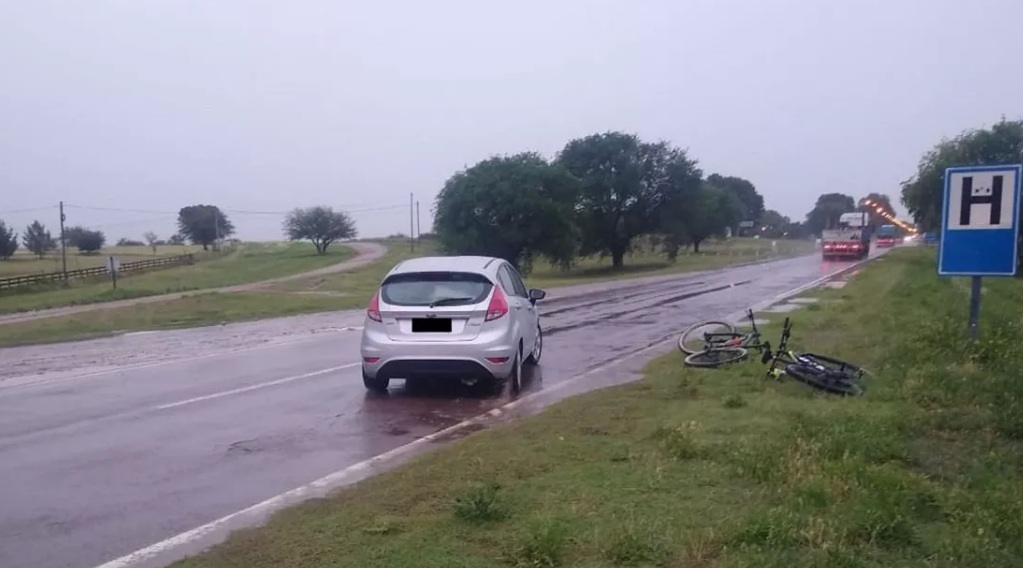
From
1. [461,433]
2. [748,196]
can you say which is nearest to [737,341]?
[461,433]


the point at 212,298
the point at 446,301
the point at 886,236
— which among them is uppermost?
the point at 446,301

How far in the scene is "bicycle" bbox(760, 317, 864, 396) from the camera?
9445 mm

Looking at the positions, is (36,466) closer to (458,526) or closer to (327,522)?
(327,522)

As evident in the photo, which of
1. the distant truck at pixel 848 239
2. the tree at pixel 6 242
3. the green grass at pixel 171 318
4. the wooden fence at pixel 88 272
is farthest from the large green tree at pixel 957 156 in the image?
the tree at pixel 6 242

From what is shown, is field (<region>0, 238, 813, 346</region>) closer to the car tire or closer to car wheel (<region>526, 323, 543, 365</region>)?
car wheel (<region>526, 323, 543, 365</region>)

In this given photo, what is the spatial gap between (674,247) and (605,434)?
60150 millimetres

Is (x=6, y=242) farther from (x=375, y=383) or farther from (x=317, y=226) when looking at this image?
(x=375, y=383)

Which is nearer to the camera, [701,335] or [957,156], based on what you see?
[701,335]

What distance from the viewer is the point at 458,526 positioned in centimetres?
522

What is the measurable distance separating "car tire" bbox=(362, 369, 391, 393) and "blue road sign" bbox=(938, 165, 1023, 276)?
6461 millimetres

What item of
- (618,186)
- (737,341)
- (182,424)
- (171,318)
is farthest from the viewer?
(618,186)

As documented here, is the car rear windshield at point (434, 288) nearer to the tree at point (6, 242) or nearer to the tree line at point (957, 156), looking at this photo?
the tree line at point (957, 156)

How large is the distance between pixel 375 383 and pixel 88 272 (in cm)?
6005

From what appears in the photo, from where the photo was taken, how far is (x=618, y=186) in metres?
62.8
